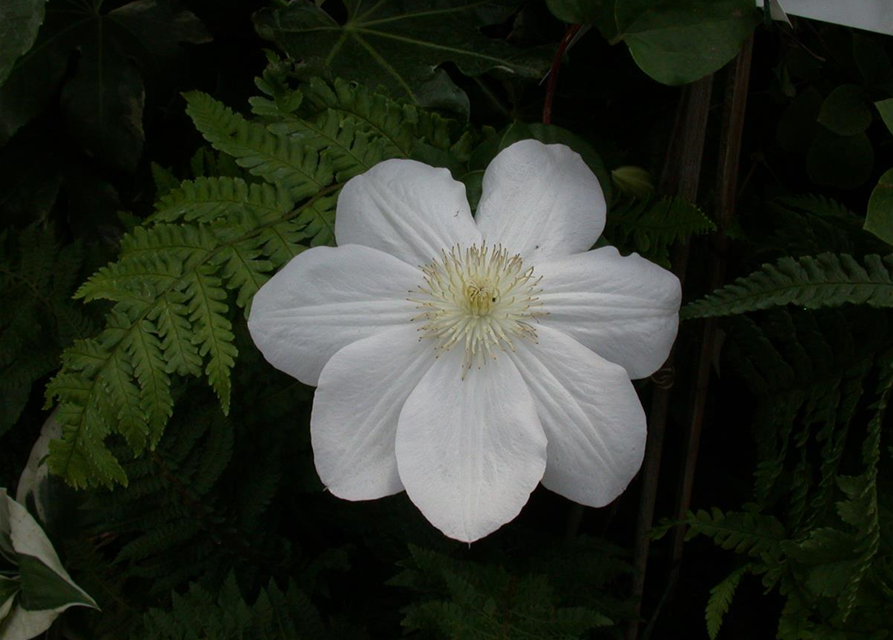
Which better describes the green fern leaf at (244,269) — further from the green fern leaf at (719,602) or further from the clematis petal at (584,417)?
the green fern leaf at (719,602)

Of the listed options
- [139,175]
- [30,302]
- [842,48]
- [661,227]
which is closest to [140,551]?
[30,302]

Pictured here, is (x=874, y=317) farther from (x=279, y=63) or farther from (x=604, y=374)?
(x=279, y=63)

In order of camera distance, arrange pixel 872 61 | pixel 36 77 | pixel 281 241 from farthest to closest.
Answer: pixel 36 77 < pixel 872 61 < pixel 281 241

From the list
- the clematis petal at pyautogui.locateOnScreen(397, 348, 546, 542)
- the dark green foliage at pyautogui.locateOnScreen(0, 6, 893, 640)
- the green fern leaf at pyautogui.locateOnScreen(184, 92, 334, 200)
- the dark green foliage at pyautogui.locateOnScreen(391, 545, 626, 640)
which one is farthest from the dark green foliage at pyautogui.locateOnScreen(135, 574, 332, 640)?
the green fern leaf at pyautogui.locateOnScreen(184, 92, 334, 200)

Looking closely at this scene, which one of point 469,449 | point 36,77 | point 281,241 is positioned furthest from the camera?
point 36,77

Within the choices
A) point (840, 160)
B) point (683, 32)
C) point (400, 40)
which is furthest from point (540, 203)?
point (840, 160)

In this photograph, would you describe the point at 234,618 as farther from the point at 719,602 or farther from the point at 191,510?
the point at 719,602
